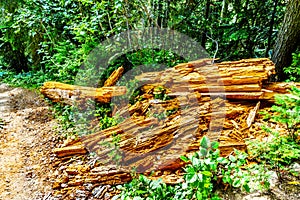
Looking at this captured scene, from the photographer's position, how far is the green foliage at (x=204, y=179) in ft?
6.94

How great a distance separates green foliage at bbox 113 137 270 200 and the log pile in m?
0.34

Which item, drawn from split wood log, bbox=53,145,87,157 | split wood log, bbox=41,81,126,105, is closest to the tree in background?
split wood log, bbox=41,81,126,105

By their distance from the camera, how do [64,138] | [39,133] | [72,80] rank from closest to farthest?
[64,138]
[39,133]
[72,80]

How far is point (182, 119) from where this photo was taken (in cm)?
351

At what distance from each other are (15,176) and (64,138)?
108 cm

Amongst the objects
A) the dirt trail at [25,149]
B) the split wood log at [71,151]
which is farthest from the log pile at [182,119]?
the dirt trail at [25,149]

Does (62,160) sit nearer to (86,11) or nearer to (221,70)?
(221,70)

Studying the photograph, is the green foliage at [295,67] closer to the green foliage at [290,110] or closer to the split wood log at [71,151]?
the green foliage at [290,110]

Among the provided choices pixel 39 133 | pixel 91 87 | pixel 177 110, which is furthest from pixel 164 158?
pixel 39 133

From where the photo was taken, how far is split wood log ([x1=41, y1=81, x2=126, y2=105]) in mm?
4723

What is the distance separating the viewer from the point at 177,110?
12.4ft

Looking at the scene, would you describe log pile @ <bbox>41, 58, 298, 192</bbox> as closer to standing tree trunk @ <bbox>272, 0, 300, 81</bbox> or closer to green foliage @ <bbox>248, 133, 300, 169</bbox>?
green foliage @ <bbox>248, 133, 300, 169</bbox>

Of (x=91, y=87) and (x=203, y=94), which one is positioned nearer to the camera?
(x=203, y=94)

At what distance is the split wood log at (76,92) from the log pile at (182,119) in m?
0.59
